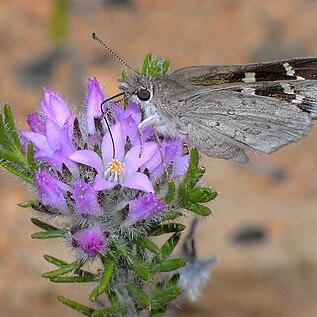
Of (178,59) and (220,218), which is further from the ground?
(178,59)

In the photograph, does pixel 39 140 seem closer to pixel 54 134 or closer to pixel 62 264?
pixel 54 134

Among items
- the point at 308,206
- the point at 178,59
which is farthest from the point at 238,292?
the point at 178,59

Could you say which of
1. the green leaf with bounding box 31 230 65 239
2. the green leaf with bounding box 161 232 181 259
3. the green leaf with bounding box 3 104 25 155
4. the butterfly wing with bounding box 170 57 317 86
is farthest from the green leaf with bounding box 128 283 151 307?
the butterfly wing with bounding box 170 57 317 86

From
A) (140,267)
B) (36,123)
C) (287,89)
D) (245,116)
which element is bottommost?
(140,267)

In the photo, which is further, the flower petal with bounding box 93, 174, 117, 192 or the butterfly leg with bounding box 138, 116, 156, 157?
the butterfly leg with bounding box 138, 116, 156, 157

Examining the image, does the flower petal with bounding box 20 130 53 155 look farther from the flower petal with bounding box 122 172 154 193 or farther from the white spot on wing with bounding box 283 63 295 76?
the white spot on wing with bounding box 283 63 295 76

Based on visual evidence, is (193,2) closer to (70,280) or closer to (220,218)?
(220,218)

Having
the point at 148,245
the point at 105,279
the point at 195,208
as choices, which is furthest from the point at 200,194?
the point at 105,279
